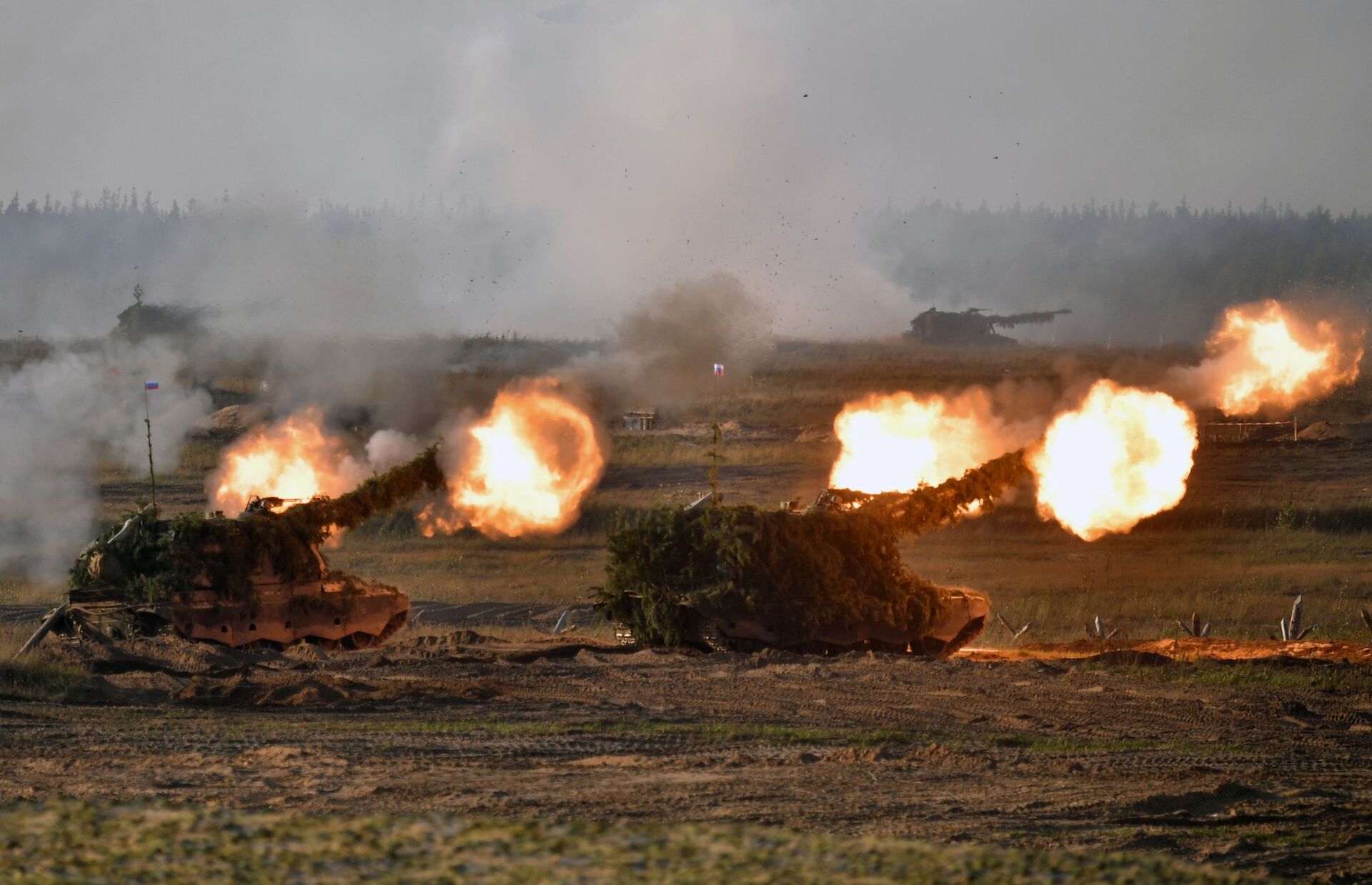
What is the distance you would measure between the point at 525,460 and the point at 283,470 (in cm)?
520

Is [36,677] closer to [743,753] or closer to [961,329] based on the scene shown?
[743,753]

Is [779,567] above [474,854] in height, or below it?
above

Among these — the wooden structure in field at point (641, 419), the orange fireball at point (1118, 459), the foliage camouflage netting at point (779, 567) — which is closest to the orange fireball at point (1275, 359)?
the orange fireball at point (1118, 459)

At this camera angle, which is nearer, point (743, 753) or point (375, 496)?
point (743, 753)

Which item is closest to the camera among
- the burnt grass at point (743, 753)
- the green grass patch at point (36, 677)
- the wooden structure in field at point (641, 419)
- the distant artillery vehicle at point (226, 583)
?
the burnt grass at point (743, 753)

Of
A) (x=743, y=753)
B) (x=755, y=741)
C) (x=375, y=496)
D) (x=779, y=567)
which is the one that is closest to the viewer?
(x=743, y=753)

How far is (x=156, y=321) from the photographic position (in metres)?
57.7

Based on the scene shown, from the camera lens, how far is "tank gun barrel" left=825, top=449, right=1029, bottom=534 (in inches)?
998

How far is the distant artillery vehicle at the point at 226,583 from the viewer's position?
2389 cm

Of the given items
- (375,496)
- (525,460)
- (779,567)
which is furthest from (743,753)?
(525,460)

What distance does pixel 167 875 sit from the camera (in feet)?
25.2

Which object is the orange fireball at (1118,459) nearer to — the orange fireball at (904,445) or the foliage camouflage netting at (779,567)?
the orange fireball at (904,445)

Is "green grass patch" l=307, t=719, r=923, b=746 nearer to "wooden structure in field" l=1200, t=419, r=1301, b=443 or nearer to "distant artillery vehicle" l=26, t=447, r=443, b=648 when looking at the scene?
"distant artillery vehicle" l=26, t=447, r=443, b=648

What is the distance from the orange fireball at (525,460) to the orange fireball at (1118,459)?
9028 millimetres
